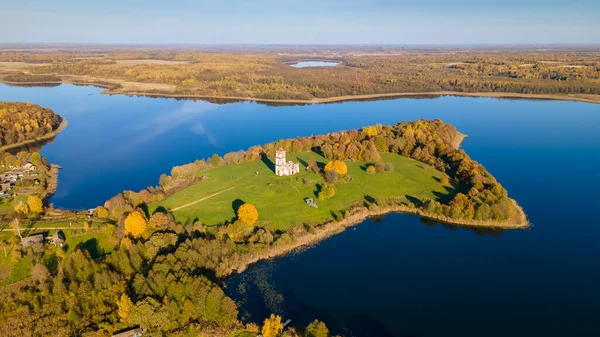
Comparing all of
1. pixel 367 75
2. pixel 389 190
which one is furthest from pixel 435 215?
pixel 367 75

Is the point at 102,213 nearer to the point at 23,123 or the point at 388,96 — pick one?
the point at 23,123

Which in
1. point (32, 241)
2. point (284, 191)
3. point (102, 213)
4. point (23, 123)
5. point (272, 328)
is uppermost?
point (23, 123)

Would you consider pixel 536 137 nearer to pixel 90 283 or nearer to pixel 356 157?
pixel 356 157

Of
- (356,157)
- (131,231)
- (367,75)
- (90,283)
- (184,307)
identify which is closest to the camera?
(184,307)

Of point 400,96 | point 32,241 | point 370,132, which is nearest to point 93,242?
point 32,241

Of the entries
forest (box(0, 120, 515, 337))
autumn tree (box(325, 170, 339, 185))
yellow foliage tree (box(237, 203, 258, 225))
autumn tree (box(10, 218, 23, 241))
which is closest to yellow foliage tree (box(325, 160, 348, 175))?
forest (box(0, 120, 515, 337))

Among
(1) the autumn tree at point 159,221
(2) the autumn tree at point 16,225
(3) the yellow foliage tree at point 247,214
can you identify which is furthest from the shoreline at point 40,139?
(3) the yellow foliage tree at point 247,214

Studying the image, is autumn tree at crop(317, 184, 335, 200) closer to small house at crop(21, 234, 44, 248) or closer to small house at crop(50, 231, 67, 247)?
small house at crop(50, 231, 67, 247)
